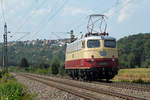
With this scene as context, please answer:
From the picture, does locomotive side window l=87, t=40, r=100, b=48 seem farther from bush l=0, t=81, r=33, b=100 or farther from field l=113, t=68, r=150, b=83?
bush l=0, t=81, r=33, b=100

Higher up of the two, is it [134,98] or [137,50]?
[137,50]

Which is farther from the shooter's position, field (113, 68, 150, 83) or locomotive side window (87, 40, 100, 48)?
field (113, 68, 150, 83)

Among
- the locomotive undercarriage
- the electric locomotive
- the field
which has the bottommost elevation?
the field

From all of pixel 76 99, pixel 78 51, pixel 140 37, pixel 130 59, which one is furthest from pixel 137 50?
pixel 76 99

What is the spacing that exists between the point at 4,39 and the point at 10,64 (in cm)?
8777

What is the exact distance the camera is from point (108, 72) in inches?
838

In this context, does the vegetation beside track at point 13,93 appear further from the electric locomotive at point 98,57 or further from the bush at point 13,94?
the electric locomotive at point 98,57

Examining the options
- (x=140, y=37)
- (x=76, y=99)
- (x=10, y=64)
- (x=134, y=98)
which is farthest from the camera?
(x=140, y=37)

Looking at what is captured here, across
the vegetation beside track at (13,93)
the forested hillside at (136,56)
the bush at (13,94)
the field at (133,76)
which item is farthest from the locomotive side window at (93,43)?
the forested hillside at (136,56)

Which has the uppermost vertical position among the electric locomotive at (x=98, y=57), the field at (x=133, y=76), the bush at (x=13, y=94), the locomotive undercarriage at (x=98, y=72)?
the electric locomotive at (x=98, y=57)

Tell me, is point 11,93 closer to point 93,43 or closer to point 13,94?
point 13,94

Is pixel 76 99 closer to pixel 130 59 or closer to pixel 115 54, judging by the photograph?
pixel 115 54

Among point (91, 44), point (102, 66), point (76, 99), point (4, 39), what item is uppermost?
point (4, 39)

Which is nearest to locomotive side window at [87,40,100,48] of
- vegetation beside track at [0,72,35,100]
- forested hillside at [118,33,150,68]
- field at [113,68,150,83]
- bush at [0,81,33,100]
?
field at [113,68,150,83]
